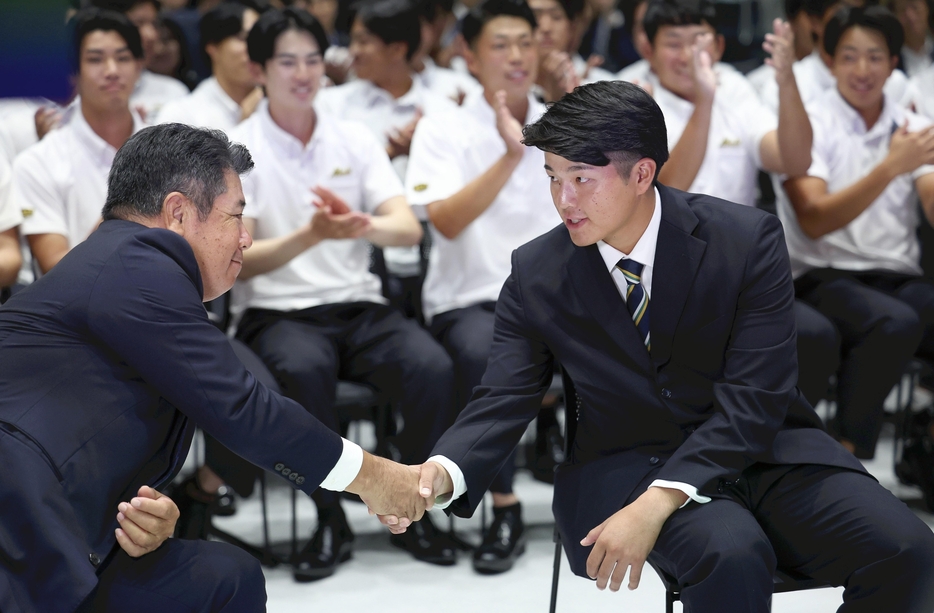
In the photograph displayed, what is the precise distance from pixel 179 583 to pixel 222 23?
3071 mm

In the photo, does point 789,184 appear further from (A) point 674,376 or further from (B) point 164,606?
(B) point 164,606

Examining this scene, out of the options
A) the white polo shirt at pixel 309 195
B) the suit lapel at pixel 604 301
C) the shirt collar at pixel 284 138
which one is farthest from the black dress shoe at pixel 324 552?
the suit lapel at pixel 604 301

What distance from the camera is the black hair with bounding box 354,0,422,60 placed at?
15.3ft

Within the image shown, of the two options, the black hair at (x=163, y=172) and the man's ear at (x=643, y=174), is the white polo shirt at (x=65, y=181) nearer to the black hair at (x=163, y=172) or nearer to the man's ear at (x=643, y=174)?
the black hair at (x=163, y=172)

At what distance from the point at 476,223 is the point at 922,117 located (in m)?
1.87

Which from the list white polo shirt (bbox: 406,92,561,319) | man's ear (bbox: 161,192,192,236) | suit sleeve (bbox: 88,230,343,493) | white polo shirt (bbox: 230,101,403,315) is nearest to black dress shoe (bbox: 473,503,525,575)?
white polo shirt (bbox: 406,92,561,319)

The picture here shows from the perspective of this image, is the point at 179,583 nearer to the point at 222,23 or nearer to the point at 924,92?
the point at 222,23

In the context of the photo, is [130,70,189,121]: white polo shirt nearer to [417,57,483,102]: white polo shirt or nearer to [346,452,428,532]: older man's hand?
[417,57,483,102]: white polo shirt

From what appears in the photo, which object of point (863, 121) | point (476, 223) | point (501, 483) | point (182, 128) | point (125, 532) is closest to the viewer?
point (125, 532)

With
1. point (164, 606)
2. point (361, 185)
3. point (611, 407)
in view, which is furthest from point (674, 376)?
point (361, 185)

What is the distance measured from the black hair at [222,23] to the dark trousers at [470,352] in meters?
1.74

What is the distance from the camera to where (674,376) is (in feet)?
7.27

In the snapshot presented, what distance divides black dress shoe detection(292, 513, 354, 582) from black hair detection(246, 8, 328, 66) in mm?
1651

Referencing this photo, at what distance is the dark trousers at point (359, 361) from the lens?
3.23 meters
